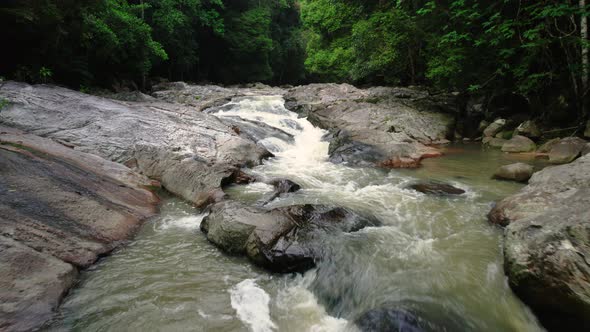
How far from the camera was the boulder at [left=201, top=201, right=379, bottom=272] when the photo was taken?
3906mm

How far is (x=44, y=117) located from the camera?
7.43m

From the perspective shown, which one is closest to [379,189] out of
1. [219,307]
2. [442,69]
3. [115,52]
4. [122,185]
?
[219,307]

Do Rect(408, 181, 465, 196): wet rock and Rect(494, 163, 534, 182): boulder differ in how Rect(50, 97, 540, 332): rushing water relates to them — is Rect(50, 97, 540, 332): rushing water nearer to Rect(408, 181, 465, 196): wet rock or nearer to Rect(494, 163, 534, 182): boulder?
Rect(408, 181, 465, 196): wet rock

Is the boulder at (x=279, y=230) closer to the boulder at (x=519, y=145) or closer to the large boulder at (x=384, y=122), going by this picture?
the large boulder at (x=384, y=122)

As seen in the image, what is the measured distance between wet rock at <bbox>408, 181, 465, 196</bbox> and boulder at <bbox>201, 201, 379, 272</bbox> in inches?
81.1

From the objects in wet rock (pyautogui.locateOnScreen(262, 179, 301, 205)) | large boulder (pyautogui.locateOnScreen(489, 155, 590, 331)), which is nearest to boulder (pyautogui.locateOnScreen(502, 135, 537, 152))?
large boulder (pyautogui.locateOnScreen(489, 155, 590, 331))

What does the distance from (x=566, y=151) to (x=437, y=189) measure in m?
4.37

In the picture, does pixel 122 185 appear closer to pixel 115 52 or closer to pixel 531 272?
pixel 531 272

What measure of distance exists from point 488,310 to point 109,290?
3925 mm

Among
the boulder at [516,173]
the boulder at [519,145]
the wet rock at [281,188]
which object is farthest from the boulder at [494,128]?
the wet rock at [281,188]

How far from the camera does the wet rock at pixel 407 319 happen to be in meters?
2.78

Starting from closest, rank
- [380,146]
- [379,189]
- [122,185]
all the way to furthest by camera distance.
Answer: [122,185] < [379,189] < [380,146]

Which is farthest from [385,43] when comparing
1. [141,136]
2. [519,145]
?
[141,136]

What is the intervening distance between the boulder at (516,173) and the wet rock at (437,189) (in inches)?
58.4
